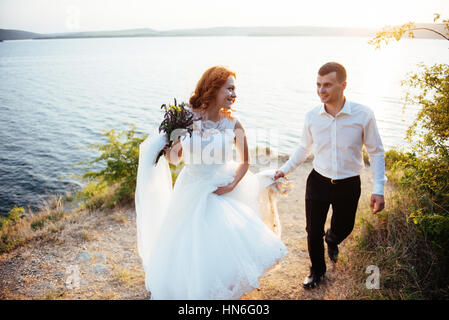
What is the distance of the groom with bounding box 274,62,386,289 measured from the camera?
319 centimetres

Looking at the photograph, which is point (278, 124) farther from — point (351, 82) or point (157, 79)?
point (157, 79)

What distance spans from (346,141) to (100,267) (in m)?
4.05

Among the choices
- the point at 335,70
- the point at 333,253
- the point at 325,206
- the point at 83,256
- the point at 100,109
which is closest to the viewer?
the point at 335,70

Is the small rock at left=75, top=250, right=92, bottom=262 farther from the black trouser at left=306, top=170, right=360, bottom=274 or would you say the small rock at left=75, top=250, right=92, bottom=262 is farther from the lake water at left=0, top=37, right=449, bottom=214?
the lake water at left=0, top=37, right=449, bottom=214

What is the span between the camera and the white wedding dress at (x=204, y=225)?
9.02 feet

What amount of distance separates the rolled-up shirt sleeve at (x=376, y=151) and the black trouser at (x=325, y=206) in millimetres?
271

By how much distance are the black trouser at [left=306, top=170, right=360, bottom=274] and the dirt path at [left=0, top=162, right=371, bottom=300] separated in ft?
1.61

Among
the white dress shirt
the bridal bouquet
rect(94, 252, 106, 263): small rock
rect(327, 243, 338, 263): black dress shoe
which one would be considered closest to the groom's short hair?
the white dress shirt

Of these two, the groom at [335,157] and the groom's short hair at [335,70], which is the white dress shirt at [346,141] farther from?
the groom's short hair at [335,70]

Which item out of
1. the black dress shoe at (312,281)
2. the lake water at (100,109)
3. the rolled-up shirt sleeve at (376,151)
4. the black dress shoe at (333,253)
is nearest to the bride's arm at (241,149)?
the rolled-up shirt sleeve at (376,151)

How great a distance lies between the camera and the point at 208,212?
3117 millimetres

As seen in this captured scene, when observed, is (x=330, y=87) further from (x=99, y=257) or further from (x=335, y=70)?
(x=99, y=257)

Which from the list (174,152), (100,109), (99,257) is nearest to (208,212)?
(174,152)
